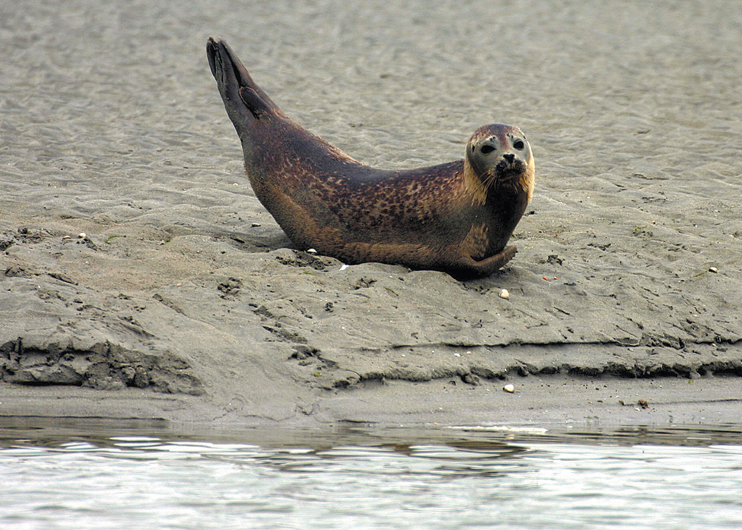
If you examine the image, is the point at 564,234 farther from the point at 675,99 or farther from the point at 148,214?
the point at 675,99

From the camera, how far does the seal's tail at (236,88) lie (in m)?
6.75

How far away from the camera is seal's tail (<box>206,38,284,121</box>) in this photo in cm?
675

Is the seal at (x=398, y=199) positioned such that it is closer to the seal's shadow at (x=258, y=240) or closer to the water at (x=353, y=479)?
the seal's shadow at (x=258, y=240)

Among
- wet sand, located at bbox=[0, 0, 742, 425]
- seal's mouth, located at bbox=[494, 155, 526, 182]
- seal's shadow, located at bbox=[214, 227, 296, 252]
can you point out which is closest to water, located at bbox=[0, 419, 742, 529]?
wet sand, located at bbox=[0, 0, 742, 425]

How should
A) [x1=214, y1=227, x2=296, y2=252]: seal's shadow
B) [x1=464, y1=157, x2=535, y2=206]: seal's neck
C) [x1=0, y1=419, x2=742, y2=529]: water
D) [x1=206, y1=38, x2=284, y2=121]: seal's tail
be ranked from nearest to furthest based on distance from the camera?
[x1=0, y1=419, x2=742, y2=529]: water → [x1=464, y1=157, x2=535, y2=206]: seal's neck → [x1=214, y1=227, x2=296, y2=252]: seal's shadow → [x1=206, y1=38, x2=284, y2=121]: seal's tail

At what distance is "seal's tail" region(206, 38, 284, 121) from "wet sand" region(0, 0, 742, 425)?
35.0 inches

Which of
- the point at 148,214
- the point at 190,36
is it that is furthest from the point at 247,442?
the point at 190,36

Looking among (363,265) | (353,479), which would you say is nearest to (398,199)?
(363,265)

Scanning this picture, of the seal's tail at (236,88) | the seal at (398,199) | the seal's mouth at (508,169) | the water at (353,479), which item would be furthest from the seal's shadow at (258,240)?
the water at (353,479)

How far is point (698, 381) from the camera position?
5293 millimetres

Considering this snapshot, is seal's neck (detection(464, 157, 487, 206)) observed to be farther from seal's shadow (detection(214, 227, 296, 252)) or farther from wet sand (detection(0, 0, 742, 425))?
seal's shadow (detection(214, 227, 296, 252))

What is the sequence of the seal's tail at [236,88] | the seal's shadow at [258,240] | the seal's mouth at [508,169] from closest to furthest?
the seal's mouth at [508,169] < the seal's shadow at [258,240] < the seal's tail at [236,88]

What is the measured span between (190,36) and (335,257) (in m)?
9.40

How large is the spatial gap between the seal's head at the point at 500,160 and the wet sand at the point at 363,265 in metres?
0.66
